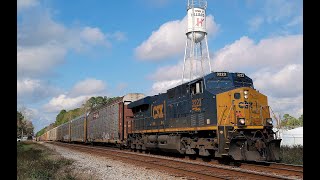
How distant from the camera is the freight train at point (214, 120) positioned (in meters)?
13.3

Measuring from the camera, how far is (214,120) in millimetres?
13992

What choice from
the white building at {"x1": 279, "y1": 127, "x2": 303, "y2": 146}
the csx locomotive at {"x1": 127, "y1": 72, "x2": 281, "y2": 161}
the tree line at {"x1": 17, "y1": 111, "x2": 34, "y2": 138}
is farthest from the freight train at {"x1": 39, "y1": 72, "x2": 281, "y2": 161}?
the tree line at {"x1": 17, "y1": 111, "x2": 34, "y2": 138}

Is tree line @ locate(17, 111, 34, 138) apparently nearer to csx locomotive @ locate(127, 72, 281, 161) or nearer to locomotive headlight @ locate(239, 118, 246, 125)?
csx locomotive @ locate(127, 72, 281, 161)

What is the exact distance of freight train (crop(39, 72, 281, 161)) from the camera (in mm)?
13305

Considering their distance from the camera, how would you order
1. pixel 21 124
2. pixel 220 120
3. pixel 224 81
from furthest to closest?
pixel 21 124
pixel 224 81
pixel 220 120

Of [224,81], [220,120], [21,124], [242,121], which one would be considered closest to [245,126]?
[242,121]

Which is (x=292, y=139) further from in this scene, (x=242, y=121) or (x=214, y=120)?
(x=214, y=120)

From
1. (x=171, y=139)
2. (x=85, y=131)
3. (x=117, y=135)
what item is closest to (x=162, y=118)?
(x=171, y=139)

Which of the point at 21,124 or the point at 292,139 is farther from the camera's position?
the point at 21,124

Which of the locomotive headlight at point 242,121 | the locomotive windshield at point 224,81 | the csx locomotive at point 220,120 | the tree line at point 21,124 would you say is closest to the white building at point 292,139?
the csx locomotive at point 220,120

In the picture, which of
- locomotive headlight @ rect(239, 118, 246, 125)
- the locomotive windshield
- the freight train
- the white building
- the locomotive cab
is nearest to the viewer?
the locomotive cab

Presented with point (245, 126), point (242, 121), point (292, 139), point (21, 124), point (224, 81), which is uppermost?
point (224, 81)
